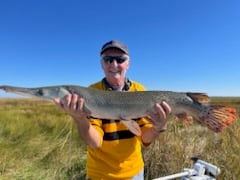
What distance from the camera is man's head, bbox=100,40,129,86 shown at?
3.02 metres

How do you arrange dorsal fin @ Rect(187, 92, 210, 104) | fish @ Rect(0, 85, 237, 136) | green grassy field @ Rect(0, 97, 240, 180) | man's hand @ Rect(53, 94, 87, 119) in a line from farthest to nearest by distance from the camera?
green grassy field @ Rect(0, 97, 240, 180) < dorsal fin @ Rect(187, 92, 210, 104) < fish @ Rect(0, 85, 237, 136) < man's hand @ Rect(53, 94, 87, 119)

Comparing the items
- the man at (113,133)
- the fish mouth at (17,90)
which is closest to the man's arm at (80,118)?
the man at (113,133)

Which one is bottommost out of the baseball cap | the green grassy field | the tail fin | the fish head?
the green grassy field

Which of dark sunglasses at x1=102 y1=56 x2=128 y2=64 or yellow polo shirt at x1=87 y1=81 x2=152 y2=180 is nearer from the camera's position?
yellow polo shirt at x1=87 y1=81 x2=152 y2=180

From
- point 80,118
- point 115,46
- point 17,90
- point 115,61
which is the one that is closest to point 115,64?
point 115,61

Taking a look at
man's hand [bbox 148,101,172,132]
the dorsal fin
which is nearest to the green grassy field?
man's hand [bbox 148,101,172,132]

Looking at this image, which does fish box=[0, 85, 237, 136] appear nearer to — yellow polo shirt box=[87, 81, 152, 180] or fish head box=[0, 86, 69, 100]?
fish head box=[0, 86, 69, 100]

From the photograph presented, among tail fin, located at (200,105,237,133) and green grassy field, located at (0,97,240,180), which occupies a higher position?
tail fin, located at (200,105,237,133)

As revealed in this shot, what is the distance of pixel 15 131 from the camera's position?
1123 centimetres

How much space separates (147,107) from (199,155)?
284 centimetres

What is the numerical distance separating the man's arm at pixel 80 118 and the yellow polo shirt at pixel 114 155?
0.31ft

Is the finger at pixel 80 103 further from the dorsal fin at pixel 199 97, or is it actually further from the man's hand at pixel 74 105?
the dorsal fin at pixel 199 97

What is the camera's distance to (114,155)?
2.92m

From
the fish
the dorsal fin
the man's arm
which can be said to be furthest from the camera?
the dorsal fin
